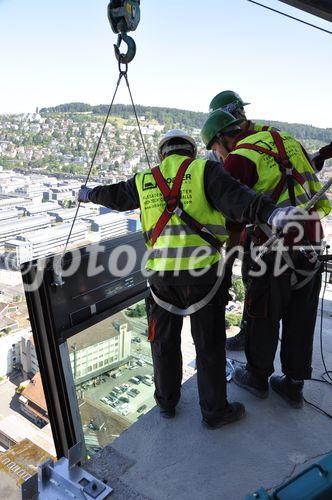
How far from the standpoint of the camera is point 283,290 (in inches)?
83.9

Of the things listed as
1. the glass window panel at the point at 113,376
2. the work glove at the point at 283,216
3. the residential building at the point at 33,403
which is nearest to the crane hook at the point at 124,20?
the work glove at the point at 283,216

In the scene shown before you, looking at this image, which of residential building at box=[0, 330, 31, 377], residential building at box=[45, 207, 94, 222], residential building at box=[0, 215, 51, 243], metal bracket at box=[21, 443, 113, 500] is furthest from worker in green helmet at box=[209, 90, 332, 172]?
residential building at box=[0, 330, 31, 377]

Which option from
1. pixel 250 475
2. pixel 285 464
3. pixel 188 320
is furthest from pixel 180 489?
pixel 188 320

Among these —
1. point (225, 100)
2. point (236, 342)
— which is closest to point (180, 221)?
point (225, 100)

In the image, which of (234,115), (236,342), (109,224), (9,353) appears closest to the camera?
(234,115)

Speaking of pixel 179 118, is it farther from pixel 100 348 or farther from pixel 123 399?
pixel 123 399

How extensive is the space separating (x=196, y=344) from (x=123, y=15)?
1.83 meters

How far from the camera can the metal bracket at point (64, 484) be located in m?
1.77

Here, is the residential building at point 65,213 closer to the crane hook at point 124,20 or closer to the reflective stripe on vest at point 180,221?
the crane hook at point 124,20

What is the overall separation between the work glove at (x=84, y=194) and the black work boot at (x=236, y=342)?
5.12 ft

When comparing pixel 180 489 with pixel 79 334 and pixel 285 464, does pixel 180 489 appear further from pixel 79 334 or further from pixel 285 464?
pixel 79 334

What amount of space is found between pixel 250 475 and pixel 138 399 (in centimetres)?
102

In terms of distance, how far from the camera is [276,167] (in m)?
1.95

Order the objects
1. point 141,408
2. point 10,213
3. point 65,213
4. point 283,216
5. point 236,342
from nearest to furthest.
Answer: point 283,216 → point 141,408 → point 236,342 → point 65,213 → point 10,213
